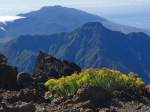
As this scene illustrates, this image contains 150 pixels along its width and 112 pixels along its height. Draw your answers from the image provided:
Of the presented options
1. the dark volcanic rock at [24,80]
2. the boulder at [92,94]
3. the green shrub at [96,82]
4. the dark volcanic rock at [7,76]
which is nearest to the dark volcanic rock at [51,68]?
the dark volcanic rock at [24,80]

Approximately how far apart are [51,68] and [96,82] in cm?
658

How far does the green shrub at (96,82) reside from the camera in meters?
18.7

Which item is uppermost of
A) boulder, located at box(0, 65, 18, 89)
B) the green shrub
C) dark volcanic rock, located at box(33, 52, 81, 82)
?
the green shrub

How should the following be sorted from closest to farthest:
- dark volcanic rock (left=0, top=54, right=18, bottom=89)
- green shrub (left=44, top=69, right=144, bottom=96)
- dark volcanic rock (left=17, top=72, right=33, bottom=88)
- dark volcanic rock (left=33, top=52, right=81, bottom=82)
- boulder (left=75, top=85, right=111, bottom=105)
Answer: boulder (left=75, top=85, right=111, bottom=105) < green shrub (left=44, top=69, right=144, bottom=96) < dark volcanic rock (left=0, top=54, right=18, bottom=89) < dark volcanic rock (left=17, top=72, right=33, bottom=88) < dark volcanic rock (left=33, top=52, right=81, bottom=82)

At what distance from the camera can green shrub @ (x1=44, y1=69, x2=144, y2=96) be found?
18703 mm

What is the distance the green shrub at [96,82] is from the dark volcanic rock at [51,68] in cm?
427

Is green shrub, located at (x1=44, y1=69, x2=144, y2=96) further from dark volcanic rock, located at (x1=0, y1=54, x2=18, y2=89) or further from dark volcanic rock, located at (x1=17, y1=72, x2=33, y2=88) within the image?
dark volcanic rock, located at (x1=17, y1=72, x2=33, y2=88)

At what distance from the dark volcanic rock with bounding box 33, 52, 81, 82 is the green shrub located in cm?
427

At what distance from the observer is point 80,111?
14.2m

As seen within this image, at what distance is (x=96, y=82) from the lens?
18859mm

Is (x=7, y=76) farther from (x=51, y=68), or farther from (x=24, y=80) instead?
(x=51, y=68)

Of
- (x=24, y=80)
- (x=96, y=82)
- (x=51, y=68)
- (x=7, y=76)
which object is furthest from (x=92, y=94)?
(x=51, y=68)

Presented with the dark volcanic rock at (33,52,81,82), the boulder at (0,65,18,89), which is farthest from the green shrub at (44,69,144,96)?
the dark volcanic rock at (33,52,81,82)

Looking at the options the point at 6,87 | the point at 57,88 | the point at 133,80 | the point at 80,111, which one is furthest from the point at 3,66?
the point at 80,111
